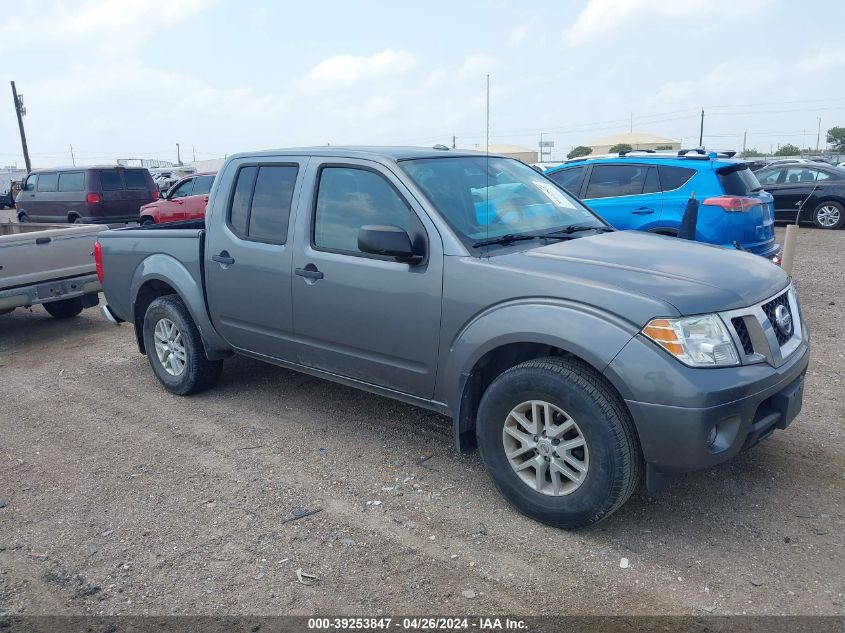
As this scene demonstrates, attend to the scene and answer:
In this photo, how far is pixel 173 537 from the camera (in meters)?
3.66

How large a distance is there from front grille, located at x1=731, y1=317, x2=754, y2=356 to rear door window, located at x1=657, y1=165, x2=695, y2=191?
5.23 m

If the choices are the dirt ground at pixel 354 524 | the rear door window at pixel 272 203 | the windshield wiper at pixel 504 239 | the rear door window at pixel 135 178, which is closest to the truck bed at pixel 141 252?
the rear door window at pixel 272 203

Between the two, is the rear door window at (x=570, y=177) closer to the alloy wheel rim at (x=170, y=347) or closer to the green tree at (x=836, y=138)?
the alloy wheel rim at (x=170, y=347)

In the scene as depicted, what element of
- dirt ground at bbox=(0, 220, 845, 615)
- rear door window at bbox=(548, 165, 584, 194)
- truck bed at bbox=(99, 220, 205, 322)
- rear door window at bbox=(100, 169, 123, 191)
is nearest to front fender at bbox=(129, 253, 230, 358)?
truck bed at bbox=(99, 220, 205, 322)

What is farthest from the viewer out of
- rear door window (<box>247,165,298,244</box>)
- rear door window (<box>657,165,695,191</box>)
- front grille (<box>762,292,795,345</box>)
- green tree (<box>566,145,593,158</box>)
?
green tree (<box>566,145,593,158</box>)

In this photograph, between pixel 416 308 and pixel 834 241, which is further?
pixel 834 241

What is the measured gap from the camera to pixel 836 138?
221ft

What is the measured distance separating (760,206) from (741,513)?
527cm

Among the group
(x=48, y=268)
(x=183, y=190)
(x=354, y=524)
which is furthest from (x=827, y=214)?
(x=354, y=524)

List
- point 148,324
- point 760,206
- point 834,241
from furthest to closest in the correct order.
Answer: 1. point 834,241
2. point 760,206
3. point 148,324

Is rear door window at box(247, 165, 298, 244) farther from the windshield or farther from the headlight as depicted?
the headlight

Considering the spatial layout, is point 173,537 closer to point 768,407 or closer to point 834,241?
point 768,407

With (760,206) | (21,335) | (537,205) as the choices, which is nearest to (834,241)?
(760,206)

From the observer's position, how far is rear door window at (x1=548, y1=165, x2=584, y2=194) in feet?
30.1
